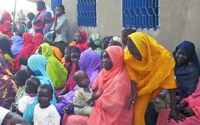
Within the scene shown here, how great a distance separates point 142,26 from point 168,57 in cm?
226

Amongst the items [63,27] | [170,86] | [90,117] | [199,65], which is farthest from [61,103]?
[63,27]

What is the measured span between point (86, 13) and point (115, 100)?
4.88m

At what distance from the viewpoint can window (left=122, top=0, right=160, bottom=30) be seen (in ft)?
15.0

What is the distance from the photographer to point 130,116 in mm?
3082

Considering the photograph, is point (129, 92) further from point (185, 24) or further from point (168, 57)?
point (185, 24)

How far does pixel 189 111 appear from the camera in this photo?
114 inches

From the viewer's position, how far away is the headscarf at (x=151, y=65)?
2859 mm

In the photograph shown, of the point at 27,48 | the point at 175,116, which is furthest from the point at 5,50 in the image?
the point at 175,116

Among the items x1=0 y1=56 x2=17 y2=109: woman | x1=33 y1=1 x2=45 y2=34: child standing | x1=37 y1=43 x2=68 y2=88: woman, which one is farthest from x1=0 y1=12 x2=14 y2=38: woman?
x1=0 y1=56 x2=17 y2=109: woman

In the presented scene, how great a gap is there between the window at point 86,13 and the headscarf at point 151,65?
4.16 metres

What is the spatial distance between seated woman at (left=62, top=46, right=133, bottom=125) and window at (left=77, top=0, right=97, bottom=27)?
3.94 meters

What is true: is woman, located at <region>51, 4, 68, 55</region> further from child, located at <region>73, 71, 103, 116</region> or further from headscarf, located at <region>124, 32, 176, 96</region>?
headscarf, located at <region>124, 32, 176, 96</region>

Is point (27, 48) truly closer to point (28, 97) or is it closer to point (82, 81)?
point (28, 97)

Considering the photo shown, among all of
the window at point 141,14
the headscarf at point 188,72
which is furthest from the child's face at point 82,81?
the window at point 141,14
